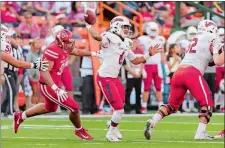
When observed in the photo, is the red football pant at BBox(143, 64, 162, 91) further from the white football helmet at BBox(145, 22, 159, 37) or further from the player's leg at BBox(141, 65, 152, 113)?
the white football helmet at BBox(145, 22, 159, 37)

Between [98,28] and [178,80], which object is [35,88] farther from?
[178,80]

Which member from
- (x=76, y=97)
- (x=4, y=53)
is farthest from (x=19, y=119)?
(x=76, y=97)

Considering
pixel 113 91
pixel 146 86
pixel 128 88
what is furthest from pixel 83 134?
pixel 128 88

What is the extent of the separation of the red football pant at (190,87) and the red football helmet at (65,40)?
1.53 metres

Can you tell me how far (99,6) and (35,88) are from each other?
334 centimetres

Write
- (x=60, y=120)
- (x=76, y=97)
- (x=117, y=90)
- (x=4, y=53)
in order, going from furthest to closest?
(x=76, y=97)
(x=60, y=120)
(x=117, y=90)
(x=4, y=53)

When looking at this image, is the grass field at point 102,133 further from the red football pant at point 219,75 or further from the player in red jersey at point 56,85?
the red football pant at point 219,75

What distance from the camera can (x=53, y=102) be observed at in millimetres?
12297

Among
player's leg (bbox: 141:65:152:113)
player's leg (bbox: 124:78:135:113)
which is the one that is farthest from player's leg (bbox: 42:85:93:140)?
player's leg (bbox: 124:78:135:113)

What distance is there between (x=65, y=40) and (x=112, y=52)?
0.66 meters

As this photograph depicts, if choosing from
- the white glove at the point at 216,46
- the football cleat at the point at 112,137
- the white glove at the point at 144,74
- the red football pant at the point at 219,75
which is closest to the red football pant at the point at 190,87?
the white glove at the point at 216,46

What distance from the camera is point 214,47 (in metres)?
11.6

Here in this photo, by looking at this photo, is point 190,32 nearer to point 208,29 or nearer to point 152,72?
point 152,72

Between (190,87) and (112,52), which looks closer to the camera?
(190,87)
